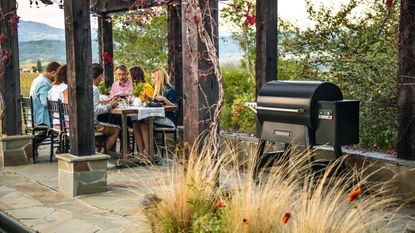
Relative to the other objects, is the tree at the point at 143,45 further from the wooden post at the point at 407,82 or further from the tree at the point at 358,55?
the wooden post at the point at 407,82

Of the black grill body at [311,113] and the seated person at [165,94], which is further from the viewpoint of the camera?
the seated person at [165,94]

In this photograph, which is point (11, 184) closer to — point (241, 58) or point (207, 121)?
point (207, 121)

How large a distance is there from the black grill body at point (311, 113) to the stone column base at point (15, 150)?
11.6ft

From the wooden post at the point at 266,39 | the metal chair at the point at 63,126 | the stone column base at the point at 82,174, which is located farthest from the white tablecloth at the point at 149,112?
the wooden post at the point at 266,39

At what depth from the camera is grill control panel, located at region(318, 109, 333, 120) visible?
4.71 metres

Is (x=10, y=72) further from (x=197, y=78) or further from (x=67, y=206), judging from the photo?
(x=197, y=78)

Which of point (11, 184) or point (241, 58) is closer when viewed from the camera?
point (11, 184)

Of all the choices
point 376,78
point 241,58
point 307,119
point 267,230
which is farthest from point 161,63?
point 267,230

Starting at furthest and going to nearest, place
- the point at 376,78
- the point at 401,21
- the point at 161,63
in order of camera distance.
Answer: the point at 161,63 → the point at 376,78 → the point at 401,21

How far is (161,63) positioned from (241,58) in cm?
246

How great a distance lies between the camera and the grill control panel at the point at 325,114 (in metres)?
4.71

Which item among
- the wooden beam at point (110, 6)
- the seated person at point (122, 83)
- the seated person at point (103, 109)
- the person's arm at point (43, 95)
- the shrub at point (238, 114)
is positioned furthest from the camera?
the wooden beam at point (110, 6)

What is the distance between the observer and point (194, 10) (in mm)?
3834

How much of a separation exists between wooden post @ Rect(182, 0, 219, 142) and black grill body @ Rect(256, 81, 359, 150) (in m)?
1.08
